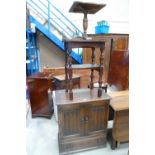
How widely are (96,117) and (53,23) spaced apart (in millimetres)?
3138

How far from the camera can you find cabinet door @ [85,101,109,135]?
1.79 meters

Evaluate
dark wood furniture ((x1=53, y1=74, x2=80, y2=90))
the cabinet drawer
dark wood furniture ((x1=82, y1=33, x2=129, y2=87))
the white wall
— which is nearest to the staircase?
the white wall

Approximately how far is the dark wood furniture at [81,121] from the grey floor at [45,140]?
0.11 m

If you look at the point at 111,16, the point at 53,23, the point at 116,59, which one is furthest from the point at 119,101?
the point at 111,16

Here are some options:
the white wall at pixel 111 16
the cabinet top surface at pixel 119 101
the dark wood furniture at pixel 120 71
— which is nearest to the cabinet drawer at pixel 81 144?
the cabinet top surface at pixel 119 101

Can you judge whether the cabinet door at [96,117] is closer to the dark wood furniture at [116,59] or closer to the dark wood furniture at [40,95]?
the dark wood furniture at [116,59]

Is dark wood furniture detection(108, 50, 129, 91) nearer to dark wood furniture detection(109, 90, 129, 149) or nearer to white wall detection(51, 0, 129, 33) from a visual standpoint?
dark wood furniture detection(109, 90, 129, 149)

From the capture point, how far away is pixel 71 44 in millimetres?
1660
